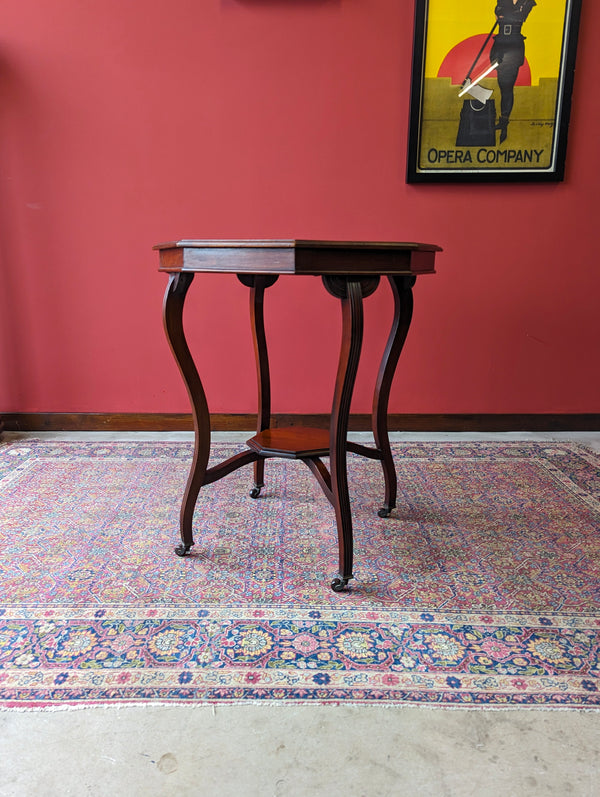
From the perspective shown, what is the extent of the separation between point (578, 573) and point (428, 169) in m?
2.20

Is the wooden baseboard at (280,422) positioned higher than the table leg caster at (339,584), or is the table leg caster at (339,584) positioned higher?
the wooden baseboard at (280,422)

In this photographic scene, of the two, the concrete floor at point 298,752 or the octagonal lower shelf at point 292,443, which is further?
the octagonal lower shelf at point 292,443

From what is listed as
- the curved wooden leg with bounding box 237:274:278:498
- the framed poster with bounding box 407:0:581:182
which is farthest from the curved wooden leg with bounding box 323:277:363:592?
the framed poster with bounding box 407:0:581:182

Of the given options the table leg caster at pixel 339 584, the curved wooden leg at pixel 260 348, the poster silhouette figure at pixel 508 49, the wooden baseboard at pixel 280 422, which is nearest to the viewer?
the table leg caster at pixel 339 584

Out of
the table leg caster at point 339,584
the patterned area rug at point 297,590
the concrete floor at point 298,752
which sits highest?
the table leg caster at point 339,584

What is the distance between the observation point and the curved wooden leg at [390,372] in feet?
6.92

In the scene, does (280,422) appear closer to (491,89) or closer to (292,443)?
(292,443)

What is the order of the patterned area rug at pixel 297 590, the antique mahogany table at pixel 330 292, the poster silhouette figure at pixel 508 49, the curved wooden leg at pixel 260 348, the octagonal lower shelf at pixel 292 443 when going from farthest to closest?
A: the poster silhouette figure at pixel 508 49
the curved wooden leg at pixel 260 348
the octagonal lower shelf at pixel 292 443
the antique mahogany table at pixel 330 292
the patterned area rug at pixel 297 590

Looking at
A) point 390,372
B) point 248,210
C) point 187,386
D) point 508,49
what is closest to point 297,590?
point 187,386

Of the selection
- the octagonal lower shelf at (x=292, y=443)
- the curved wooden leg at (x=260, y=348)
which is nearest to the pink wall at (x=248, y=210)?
the curved wooden leg at (x=260, y=348)

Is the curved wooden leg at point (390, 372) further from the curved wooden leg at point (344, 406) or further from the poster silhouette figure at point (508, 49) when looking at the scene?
the poster silhouette figure at point (508, 49)

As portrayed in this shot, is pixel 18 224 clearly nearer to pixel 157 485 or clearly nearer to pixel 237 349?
pixel 237 349

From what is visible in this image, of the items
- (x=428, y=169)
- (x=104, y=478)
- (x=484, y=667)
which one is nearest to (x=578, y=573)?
(x=484, y=667)

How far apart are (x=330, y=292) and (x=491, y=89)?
2074mm
